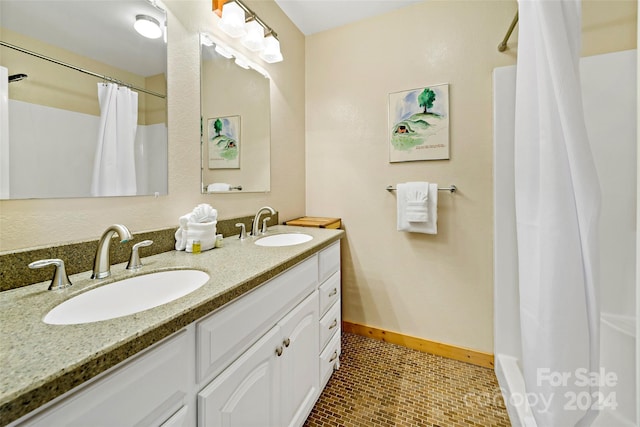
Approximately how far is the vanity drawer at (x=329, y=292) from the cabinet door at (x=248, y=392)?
1.38 ft

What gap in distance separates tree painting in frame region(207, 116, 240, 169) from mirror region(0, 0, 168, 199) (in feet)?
0.83

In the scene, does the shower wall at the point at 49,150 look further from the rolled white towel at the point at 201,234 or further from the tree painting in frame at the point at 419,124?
the tree painting in frame at the point at 419,124

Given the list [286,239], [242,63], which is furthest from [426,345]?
[242,63]

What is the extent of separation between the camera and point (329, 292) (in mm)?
Answer: 1434

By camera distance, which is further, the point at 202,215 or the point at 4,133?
the point at 202,215

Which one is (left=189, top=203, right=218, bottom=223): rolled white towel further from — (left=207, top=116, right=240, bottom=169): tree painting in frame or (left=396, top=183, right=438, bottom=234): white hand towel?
(left=396, top=183, right=438, bottom=234): white hand towel

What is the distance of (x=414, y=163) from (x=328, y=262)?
0.94 m

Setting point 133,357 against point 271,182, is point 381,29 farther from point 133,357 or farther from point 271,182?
point 133,357

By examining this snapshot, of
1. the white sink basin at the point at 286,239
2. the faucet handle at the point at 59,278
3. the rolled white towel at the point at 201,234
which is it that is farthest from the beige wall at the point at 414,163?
the faucet handle at the point at 59,278

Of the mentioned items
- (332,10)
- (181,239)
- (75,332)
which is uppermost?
(332,10)

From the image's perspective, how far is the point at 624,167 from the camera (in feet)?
4.49

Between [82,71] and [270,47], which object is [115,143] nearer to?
[82,71]

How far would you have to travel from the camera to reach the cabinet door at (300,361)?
1014mm

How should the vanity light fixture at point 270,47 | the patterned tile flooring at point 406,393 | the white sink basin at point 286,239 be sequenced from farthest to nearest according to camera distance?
the vanity light fixture at point 270,47, the white sink basin at point 286,239, the patterned tile flooring at point 406,393
